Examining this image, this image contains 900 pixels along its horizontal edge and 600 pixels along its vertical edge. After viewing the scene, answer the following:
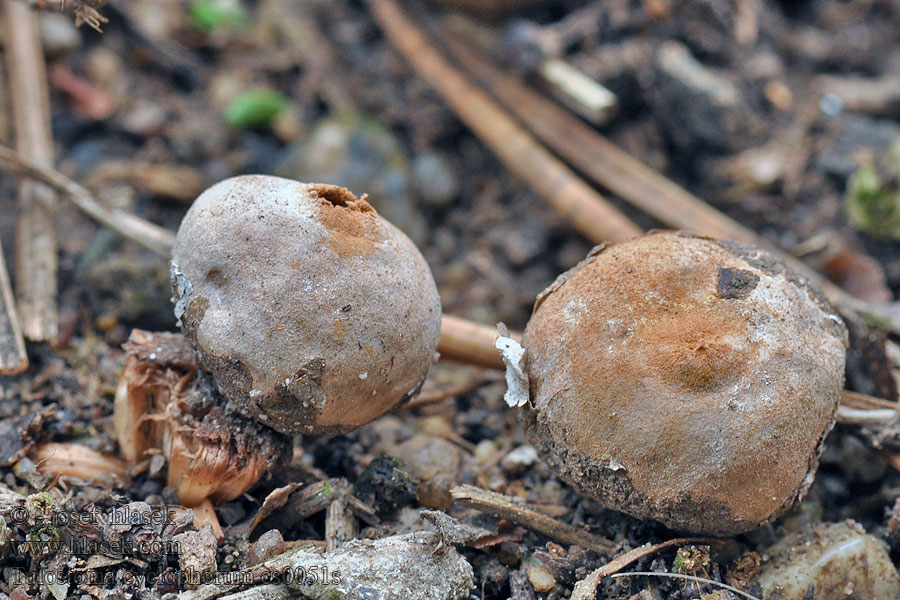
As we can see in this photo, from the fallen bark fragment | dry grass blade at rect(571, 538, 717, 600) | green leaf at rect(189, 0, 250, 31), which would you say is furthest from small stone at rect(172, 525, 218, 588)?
green leaf at rect(189, 0, 250, 31)

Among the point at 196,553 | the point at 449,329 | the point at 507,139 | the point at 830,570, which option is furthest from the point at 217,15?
the point at 830,570

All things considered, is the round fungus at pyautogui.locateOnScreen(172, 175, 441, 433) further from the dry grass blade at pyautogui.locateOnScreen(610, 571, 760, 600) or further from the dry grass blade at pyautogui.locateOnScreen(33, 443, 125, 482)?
the dry grass blade at pyautogui.locateOnScreen(610, 571, 760, 600)

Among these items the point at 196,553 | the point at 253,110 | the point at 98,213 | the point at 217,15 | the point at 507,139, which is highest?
the point at 217,15

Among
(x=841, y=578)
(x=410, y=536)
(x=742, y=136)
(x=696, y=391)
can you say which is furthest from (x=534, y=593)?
(x=742, y=136)

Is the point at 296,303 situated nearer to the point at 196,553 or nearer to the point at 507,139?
the point at 196,553

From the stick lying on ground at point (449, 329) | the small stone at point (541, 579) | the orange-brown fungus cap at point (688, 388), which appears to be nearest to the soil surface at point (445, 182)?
the small stone at point (541, 579)

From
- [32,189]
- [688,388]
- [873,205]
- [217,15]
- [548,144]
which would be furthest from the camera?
[217,15]

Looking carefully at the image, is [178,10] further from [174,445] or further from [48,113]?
[174,445]

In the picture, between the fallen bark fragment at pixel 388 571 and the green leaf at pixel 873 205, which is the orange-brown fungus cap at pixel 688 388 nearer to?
the fallen bark fragment at pixel 388 571
